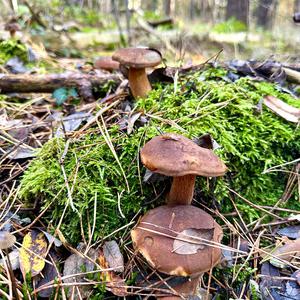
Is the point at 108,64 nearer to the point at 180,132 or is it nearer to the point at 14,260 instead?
the point at 180,132

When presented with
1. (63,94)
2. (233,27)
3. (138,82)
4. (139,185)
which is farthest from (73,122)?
(233,27)

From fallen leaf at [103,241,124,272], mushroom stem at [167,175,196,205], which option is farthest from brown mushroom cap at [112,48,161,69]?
fallen leaf at [103,241,124,272]

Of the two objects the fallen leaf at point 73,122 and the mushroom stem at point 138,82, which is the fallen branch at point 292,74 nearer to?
the mushroom stem at point 138,82

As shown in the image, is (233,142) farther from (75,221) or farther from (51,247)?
(51,247)

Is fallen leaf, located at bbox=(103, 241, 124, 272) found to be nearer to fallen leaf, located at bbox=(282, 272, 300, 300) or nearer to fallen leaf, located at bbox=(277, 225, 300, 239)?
fallen leaf, located at bbox=(282, 272, 300, 300)

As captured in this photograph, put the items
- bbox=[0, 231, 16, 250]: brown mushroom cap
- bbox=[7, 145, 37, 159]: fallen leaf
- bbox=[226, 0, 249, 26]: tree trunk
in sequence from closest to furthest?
bbox=[0, 231, 16, 250]: brown mushroom cap → bbox=[7, 145, 37, 159]: fallen leaf → bbox=[226, 0, 249, 26]: tree trunk

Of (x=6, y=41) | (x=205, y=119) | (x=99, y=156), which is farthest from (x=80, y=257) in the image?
(x=6, y=41)

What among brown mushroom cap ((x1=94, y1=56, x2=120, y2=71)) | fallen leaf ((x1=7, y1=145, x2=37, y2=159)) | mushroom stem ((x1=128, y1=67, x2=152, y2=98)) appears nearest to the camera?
fallen leaf ((x1=7, y1=145, x2=37, y2=159))
